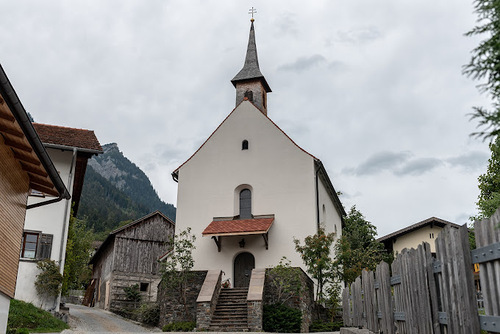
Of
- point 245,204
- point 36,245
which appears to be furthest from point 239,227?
point 36,245

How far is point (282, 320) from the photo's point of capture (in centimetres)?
1848

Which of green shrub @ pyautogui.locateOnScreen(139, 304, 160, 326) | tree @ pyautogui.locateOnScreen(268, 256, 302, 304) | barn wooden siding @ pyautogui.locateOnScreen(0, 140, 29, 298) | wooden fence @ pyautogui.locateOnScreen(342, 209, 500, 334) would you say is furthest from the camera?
green shrub @ pyautogui.locateOnScreen(139, 304, 160, 326)

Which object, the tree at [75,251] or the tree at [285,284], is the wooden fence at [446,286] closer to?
the tree at [285,284]

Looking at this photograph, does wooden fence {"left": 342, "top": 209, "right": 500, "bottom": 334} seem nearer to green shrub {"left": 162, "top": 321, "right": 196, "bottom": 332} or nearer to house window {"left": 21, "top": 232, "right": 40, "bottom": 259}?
green shrub {"left": 162, "top": 321, "right": 196, "bottom": 332}

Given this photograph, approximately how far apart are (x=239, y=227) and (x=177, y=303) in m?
4.29

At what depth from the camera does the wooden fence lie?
4.46m

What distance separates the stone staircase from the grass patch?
535cm

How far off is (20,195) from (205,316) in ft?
32.0

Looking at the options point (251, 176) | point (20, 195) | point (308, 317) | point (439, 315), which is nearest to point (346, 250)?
point (308, 317)

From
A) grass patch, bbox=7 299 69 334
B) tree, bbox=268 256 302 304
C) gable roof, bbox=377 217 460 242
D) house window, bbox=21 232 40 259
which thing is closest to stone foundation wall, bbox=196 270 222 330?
tree, bbox=268 256 302 304

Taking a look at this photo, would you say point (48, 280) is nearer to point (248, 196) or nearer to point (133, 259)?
point (248, 196)

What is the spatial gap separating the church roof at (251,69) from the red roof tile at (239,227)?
988 centimetres

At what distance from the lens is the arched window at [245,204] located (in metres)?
24.2

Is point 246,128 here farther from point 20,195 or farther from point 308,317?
point 20,195
